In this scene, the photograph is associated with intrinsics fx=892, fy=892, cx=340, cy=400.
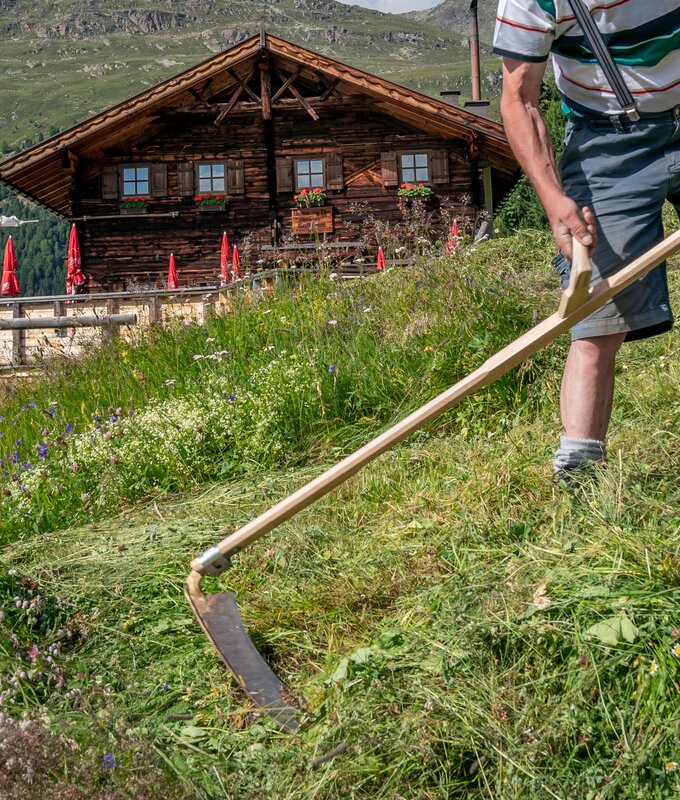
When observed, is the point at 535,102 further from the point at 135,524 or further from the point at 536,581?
the point at 135,524

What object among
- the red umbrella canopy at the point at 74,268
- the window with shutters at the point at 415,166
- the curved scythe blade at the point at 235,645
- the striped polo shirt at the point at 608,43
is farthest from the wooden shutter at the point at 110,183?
the curved scythe blade at the point at 235,645

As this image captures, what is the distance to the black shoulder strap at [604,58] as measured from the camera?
259cm

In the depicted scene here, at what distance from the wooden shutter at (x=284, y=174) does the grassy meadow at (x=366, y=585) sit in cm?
1493

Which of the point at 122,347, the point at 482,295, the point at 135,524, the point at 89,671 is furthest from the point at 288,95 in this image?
the point at 89,671

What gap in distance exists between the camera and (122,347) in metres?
6.79

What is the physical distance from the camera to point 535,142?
2641 mm

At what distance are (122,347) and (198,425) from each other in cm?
242

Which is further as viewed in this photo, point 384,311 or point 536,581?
point 384,311

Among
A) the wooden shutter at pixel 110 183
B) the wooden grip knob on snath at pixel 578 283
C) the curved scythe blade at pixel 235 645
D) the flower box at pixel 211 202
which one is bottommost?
the curved scythe blade at pixel 235 645

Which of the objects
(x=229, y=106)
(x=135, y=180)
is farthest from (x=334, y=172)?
(x=135, y=180)

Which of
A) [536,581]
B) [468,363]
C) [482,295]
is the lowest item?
[536,581]

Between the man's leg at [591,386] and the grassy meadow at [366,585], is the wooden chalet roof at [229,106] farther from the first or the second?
the man's leg at [591,386]

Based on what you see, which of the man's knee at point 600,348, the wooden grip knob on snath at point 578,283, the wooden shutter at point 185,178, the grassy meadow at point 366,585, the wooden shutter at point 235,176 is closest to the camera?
the grassy meadow at point 366,585

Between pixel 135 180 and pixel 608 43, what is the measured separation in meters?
18.3
